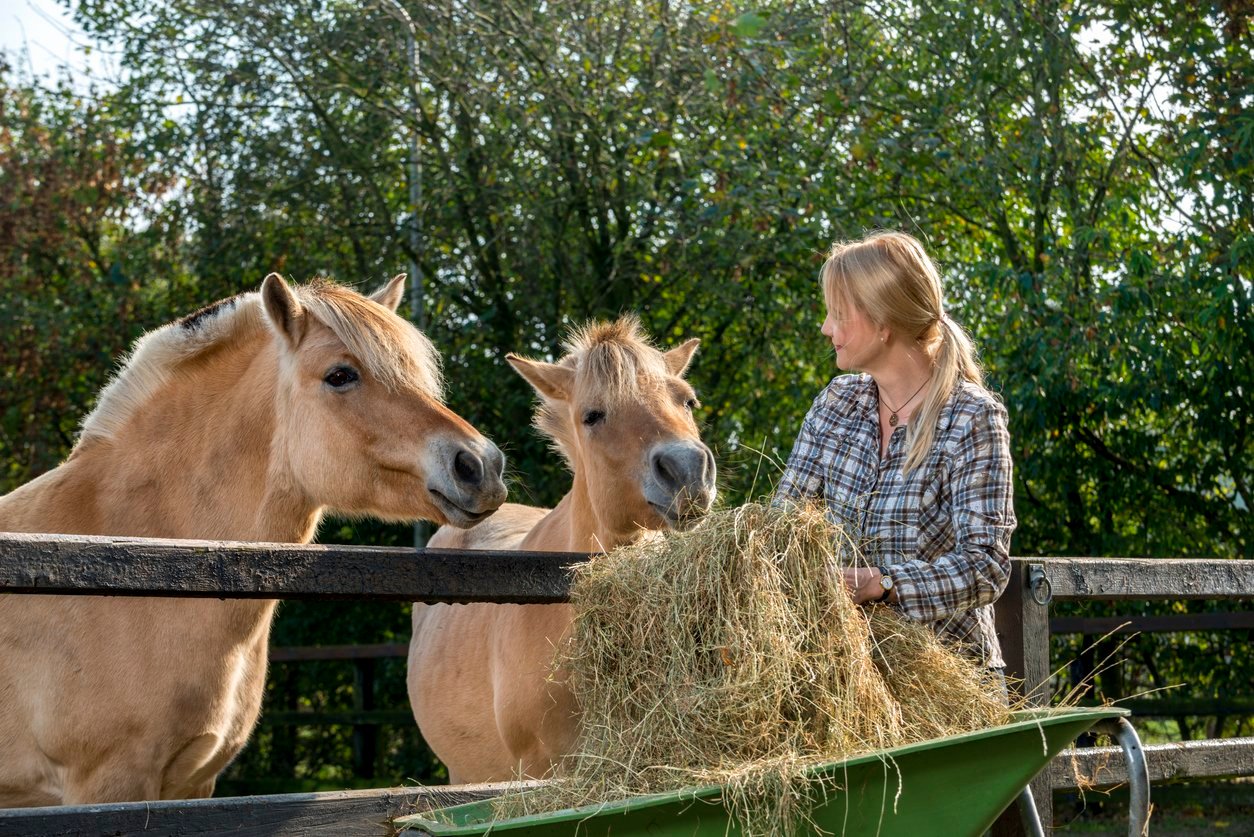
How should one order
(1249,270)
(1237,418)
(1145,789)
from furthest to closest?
(1237,418)
(1249,270)
(1145,789)

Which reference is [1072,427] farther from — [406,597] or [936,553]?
[406,597]

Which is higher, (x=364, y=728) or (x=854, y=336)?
(x=854, y=336)

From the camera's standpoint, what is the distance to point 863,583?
234 centimetres

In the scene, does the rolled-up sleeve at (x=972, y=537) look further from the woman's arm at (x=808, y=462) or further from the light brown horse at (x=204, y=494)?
the light brown horse at (x=204, y=494)

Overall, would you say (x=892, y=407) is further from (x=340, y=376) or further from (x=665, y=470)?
(x=340, y=376)

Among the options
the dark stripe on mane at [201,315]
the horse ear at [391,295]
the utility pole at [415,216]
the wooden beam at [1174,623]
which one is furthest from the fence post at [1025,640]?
the utility pole at [415,216]

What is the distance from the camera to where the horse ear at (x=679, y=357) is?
15.2ft

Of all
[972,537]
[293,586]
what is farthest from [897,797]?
[293,586]

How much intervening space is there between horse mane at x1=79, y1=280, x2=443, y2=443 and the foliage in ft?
10.4

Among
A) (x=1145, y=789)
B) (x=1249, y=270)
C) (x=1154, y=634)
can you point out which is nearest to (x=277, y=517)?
(x=1145, y=789)

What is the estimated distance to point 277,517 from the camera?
3.77 metres

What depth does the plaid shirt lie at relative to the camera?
7.95 feet

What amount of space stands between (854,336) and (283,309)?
195 cm

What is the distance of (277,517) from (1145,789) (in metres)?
2.62
